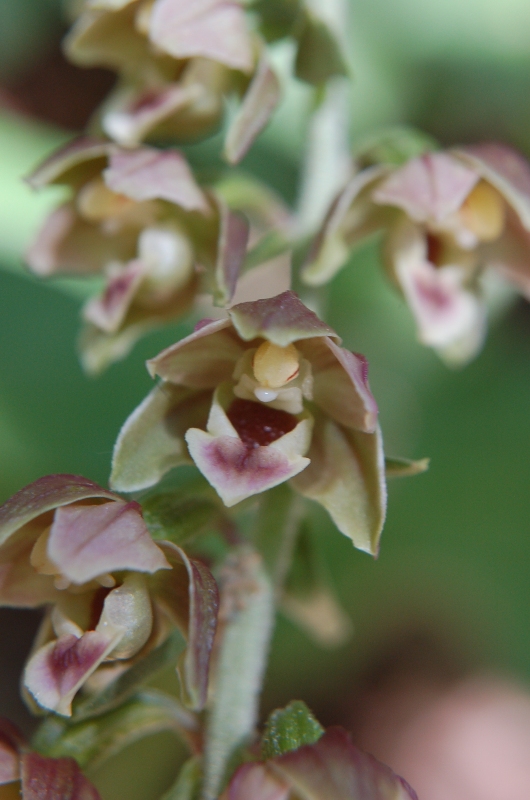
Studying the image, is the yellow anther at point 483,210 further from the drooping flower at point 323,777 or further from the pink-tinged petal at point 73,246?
the drooping flower at point 323,777

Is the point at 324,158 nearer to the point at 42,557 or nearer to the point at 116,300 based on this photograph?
the point at 116,300

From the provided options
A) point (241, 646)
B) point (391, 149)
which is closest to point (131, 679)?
point (241, 646)

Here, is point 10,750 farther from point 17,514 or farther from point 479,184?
point 479,184

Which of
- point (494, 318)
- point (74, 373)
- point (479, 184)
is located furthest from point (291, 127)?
point (479, 184)

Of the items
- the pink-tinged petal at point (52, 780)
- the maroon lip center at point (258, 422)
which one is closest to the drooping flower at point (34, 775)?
the pink-tinged petal at point (52, 780)

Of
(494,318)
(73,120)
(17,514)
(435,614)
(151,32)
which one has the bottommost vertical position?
(435,614)

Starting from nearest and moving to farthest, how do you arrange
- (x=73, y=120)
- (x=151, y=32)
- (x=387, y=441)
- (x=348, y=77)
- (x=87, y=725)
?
(x=87, y=725) < (x=151, y=32) < (x=348, y=77) < (x=387, y=441) < (x=73, y=120)
